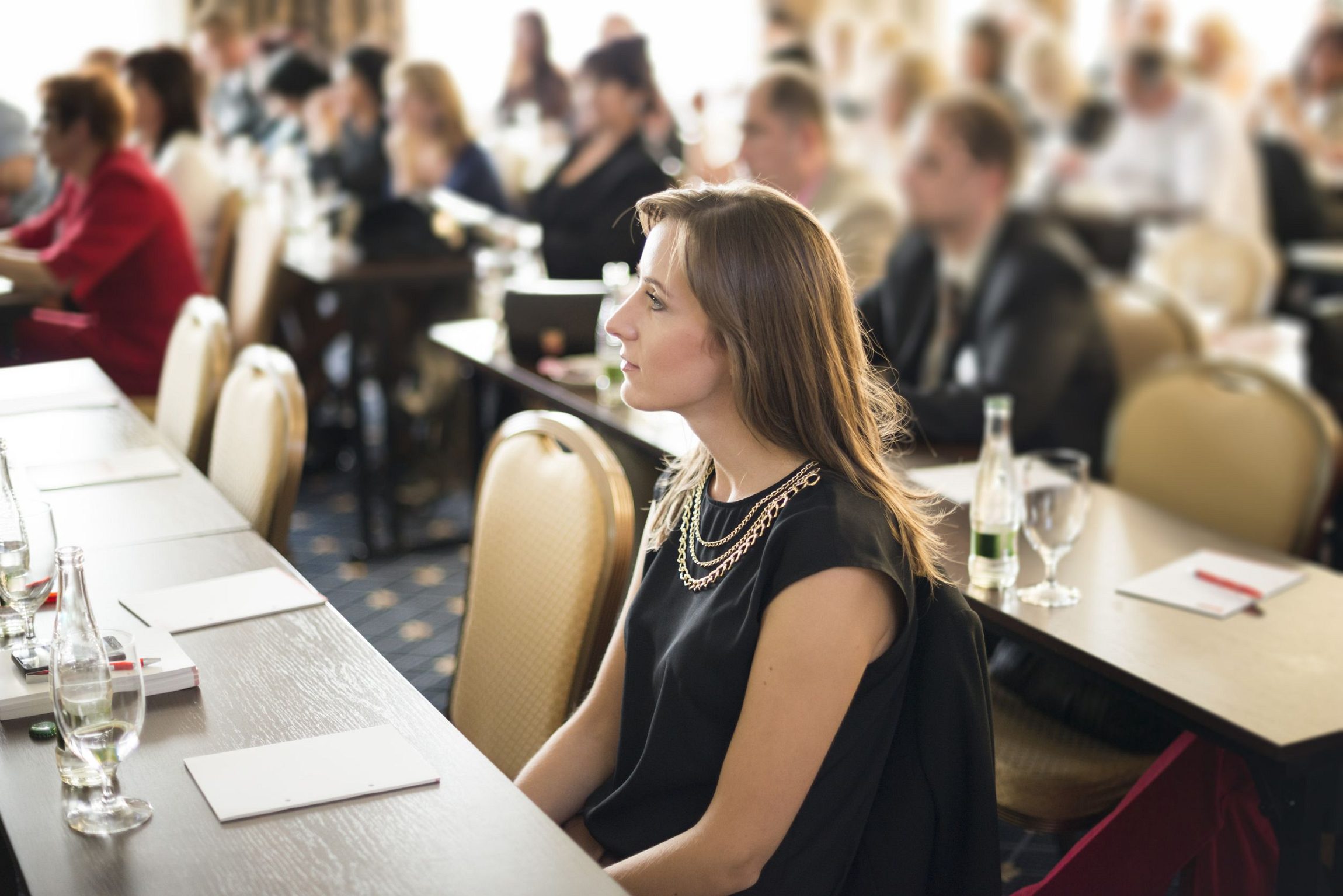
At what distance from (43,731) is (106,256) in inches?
109

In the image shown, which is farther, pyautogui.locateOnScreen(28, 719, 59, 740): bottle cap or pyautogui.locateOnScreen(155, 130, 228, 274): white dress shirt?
pyautogui.locateOnScreen(155, 130, 228, 274): white dress shirt

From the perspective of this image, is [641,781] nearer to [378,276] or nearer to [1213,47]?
[378,276]

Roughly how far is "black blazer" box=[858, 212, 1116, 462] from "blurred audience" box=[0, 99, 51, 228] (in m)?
3.41

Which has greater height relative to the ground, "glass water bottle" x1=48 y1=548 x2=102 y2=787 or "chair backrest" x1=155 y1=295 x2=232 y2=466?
"glass water bottle" x1=48 y1=548 x2=102 y2=787

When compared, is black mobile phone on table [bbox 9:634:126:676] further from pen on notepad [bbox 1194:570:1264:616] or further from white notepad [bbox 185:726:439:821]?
pen on notepad [bbox 1194:570:1264:616]

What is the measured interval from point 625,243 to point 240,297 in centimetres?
139

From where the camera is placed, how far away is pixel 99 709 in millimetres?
1215

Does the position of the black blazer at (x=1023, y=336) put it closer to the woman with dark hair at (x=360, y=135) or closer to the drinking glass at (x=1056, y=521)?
the drinking glass at (x=1056, y=521)

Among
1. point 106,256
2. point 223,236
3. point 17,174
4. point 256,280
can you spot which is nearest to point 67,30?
point 17,174

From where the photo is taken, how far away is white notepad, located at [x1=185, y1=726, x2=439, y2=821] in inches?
50.1

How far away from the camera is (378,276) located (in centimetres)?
431

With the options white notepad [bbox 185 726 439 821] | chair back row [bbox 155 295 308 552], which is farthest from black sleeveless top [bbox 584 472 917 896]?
chair back row [bbox 155 295 308 552]

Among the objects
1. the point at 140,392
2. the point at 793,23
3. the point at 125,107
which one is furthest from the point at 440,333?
the point at 793,23

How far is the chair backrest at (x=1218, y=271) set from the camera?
14.8ft
